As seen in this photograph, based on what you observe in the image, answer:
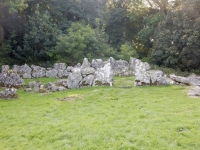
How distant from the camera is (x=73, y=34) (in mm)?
26375

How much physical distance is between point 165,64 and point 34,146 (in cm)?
2218

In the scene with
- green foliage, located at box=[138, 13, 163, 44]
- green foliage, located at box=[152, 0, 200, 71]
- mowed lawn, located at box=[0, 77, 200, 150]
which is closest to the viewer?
mowed lawn, located at box=[0, 77, 200, 150]

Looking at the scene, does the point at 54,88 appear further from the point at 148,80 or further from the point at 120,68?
the point at 120,68

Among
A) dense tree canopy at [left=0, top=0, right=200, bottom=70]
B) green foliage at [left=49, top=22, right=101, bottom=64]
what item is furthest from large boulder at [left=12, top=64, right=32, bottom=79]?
green foliage at [left=49, top=22, right=101, bottom=64]

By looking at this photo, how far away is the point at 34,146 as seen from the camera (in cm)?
668

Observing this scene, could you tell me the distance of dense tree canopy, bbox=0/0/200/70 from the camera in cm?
2489

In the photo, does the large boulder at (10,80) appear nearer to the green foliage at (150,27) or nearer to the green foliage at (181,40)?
the green foliage at (181,40)

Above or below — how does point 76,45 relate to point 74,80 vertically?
above

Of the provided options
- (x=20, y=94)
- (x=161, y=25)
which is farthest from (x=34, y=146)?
(x=161, y=25)

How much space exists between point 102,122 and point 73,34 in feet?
63.8

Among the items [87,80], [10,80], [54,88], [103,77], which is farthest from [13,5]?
[103,77]

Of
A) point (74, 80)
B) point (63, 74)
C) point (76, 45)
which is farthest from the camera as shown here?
point (76, 45)

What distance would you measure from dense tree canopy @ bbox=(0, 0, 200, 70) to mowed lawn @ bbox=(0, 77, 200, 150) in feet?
44.1

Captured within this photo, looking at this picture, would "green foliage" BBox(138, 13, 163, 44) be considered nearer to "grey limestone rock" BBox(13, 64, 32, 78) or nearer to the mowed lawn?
"grey limestone rock" BBox(13, 64, 32, 78)
